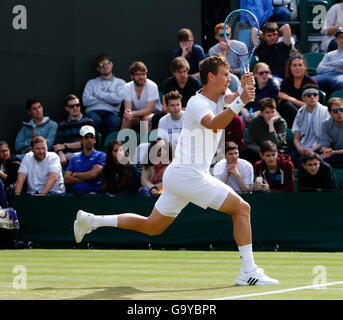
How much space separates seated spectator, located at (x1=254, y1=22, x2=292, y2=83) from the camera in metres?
14.0

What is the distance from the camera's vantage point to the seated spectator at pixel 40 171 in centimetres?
1248

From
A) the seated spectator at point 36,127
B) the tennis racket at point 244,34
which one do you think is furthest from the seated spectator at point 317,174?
the seated spectator at point 36,127

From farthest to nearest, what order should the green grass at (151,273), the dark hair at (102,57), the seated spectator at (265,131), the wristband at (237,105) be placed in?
the dark hair at (102,57)
the seated spectator at (265,131)
the wristband at (237,105)
the green grass at (151,273)

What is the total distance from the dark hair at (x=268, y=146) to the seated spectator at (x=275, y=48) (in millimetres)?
3030

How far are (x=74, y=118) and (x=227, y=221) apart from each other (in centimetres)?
395

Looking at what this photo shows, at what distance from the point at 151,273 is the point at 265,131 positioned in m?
4.66

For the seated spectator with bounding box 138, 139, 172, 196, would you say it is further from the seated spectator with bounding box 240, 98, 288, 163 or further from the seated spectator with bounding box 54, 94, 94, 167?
the seated spectator with bounding box 54, 94, 94, 167

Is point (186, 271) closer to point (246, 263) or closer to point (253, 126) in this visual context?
point (246, 263)

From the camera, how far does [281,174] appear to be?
1129 cm

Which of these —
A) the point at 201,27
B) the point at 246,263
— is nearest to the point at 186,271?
the point at 246,263

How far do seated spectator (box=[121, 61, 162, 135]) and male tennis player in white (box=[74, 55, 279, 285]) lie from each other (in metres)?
6.28

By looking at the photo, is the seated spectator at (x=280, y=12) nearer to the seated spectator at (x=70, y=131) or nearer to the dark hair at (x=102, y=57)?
the dark hair at (x=102, y=57)

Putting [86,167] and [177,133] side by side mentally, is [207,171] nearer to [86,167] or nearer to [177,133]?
[177,133]

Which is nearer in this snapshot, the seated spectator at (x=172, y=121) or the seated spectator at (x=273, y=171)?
the seated spectator at (x=273, y=171)
